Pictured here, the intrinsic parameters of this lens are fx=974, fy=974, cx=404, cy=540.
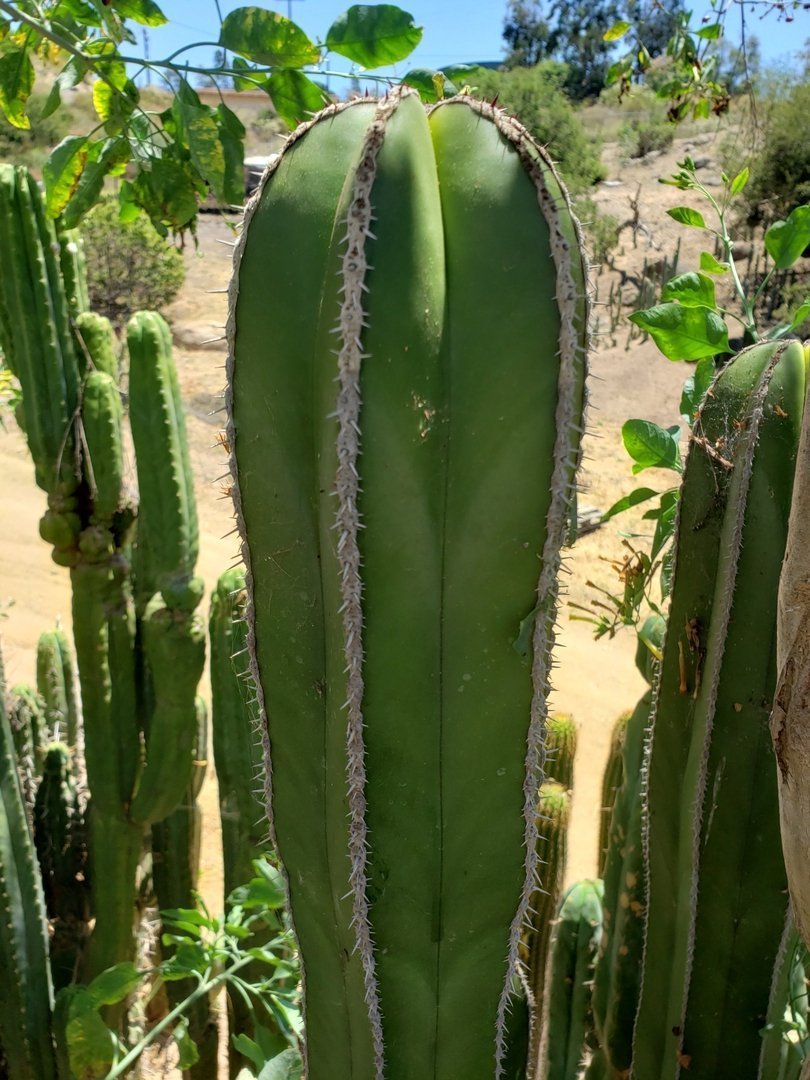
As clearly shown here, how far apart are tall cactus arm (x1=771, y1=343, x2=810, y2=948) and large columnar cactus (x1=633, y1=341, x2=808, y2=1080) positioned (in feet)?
1.52

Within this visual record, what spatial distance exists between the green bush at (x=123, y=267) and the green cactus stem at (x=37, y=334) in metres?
11.4

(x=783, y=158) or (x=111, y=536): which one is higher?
(x=783, y=158)

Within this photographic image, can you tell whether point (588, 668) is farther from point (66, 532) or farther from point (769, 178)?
point (769, 178)

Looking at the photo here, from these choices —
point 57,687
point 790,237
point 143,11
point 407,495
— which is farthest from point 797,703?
point 57,687

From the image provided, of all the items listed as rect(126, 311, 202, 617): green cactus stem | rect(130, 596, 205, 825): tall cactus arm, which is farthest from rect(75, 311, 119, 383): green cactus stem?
rect(130, 596, 205, 825): tall cactus arm

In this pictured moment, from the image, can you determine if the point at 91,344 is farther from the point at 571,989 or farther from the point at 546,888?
the point at 571,989

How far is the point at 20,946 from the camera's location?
2.79m

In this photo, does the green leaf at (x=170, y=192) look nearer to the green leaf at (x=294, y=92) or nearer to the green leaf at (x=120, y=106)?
the green leaf at (x=120, y=106)

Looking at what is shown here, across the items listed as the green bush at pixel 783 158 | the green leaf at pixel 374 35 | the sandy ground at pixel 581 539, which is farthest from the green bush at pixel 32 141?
the green leaf at pixel 374 35

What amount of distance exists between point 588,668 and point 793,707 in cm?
700

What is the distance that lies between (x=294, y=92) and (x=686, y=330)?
88cm

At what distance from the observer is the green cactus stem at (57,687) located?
16.4ft

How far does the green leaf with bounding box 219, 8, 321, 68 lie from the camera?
69.9 inches

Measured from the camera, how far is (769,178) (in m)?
14.8
